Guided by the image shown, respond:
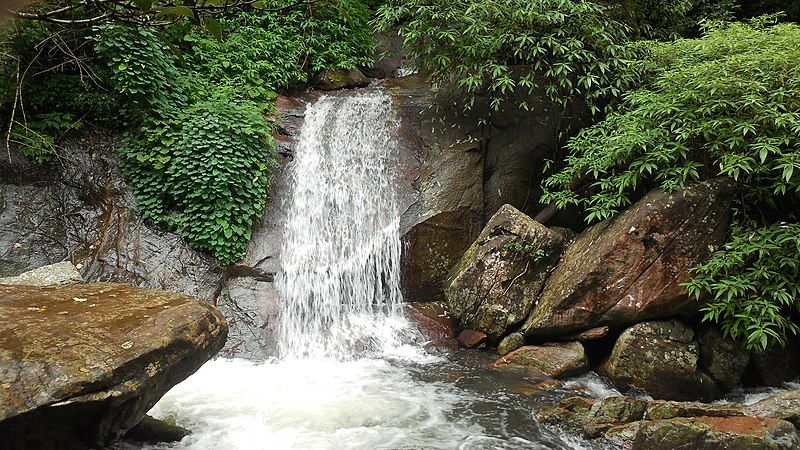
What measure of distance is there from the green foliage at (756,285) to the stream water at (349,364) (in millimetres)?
1554

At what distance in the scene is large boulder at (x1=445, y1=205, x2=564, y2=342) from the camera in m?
6.79

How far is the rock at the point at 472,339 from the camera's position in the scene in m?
6.86

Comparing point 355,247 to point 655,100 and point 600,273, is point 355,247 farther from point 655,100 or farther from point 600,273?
point 655,100

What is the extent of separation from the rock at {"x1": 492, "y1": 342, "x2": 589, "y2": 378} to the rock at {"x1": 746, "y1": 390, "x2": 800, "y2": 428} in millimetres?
1721

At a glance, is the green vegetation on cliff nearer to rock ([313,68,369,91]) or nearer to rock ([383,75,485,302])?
rock ([383,75,485,302])

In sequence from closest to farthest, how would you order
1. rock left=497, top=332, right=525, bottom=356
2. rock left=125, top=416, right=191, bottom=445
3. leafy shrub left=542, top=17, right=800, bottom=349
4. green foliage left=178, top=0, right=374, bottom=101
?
rock left=125, top=416, right=191, bottom=445 < leafy shrub left=542, top=17, right=800, bottom=349 < rock left=497, top=332, right=525, bottom=356 < green foliage left=178, top=0, right=374, bottom=101

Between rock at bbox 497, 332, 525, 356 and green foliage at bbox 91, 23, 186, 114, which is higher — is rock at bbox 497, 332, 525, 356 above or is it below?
below

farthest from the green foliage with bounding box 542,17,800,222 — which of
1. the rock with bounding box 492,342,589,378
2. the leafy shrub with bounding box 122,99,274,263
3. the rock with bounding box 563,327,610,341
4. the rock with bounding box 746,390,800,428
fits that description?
the leafy shrub with bounding box 122,99,274,263

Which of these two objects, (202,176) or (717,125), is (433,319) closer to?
(202,176)

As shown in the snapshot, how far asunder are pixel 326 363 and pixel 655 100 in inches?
215

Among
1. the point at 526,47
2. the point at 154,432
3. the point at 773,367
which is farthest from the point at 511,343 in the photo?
the point at 526,47

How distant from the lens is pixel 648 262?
599cm

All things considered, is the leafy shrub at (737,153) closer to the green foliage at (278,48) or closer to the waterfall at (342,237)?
the waterfall at (342,237)

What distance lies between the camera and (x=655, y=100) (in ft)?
21.3
